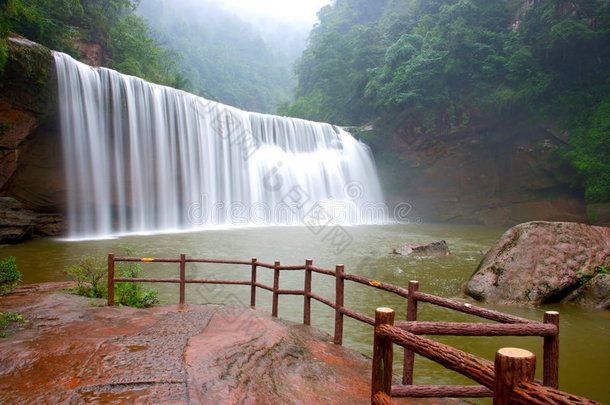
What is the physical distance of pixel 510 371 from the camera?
1.31 metres

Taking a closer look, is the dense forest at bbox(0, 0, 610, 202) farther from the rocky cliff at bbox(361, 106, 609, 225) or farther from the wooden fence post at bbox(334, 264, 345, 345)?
the wooden fence post at bbox(334, 264, 345, 345)

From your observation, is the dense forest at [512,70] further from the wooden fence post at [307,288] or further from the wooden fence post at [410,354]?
the wooden fence post at [410,354]

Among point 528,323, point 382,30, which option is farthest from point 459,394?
point 382,30

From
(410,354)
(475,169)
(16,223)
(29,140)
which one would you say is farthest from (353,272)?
(475,169)

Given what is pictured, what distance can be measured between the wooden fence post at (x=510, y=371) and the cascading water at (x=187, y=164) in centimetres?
1560

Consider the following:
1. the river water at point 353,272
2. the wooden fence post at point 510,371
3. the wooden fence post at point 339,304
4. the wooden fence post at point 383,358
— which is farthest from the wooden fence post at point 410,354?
the wooden fence post at point 510,371

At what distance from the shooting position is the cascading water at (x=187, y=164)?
46.5ft

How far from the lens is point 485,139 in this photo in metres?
23.0

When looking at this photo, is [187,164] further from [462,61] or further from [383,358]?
[462,61]

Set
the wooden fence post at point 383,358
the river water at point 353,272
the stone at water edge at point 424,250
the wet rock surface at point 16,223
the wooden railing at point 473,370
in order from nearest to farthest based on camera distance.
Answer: the wooden railing at point 473,370, the wooden fence post at point 383,358, the river water at point 353,272, the stone at water edge at point 424,250, the wet rock surface at point 16,223

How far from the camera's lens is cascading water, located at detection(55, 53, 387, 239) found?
1416 cm

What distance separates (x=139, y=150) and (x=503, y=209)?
2084 cm

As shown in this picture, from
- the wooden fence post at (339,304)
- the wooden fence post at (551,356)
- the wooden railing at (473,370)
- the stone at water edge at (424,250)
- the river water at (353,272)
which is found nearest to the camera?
the wooden railing at (473,370)

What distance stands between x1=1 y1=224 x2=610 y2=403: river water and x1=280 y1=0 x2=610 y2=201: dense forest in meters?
8.48
